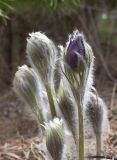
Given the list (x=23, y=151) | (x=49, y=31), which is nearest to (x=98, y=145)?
(x=23, y=151)

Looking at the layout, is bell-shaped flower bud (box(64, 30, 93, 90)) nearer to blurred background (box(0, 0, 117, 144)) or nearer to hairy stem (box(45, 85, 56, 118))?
hairy stem (box(45, 85, 56, 118))

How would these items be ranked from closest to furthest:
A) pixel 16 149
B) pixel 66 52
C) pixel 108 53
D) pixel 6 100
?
1. pixel 66 52
2. pixel 16 149
3. pixel 6 100
4. pixel 108 53

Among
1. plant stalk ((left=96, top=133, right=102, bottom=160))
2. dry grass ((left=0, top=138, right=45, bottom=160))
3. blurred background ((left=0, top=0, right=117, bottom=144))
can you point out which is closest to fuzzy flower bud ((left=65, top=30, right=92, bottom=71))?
plant stalk ((left=96, top=133, right=102, bottom=160))

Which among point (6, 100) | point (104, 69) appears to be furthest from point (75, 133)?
point (104, 69)

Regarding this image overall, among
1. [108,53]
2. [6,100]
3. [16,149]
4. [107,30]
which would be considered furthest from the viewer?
[107,30]

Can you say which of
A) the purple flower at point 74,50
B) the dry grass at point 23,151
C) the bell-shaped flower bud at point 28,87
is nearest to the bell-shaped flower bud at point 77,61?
the purple flower at point 74,50

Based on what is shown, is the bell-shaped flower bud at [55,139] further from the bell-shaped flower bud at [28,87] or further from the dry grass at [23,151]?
the dry grass at [23,151]

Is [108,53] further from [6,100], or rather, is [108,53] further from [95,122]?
[95,122]
